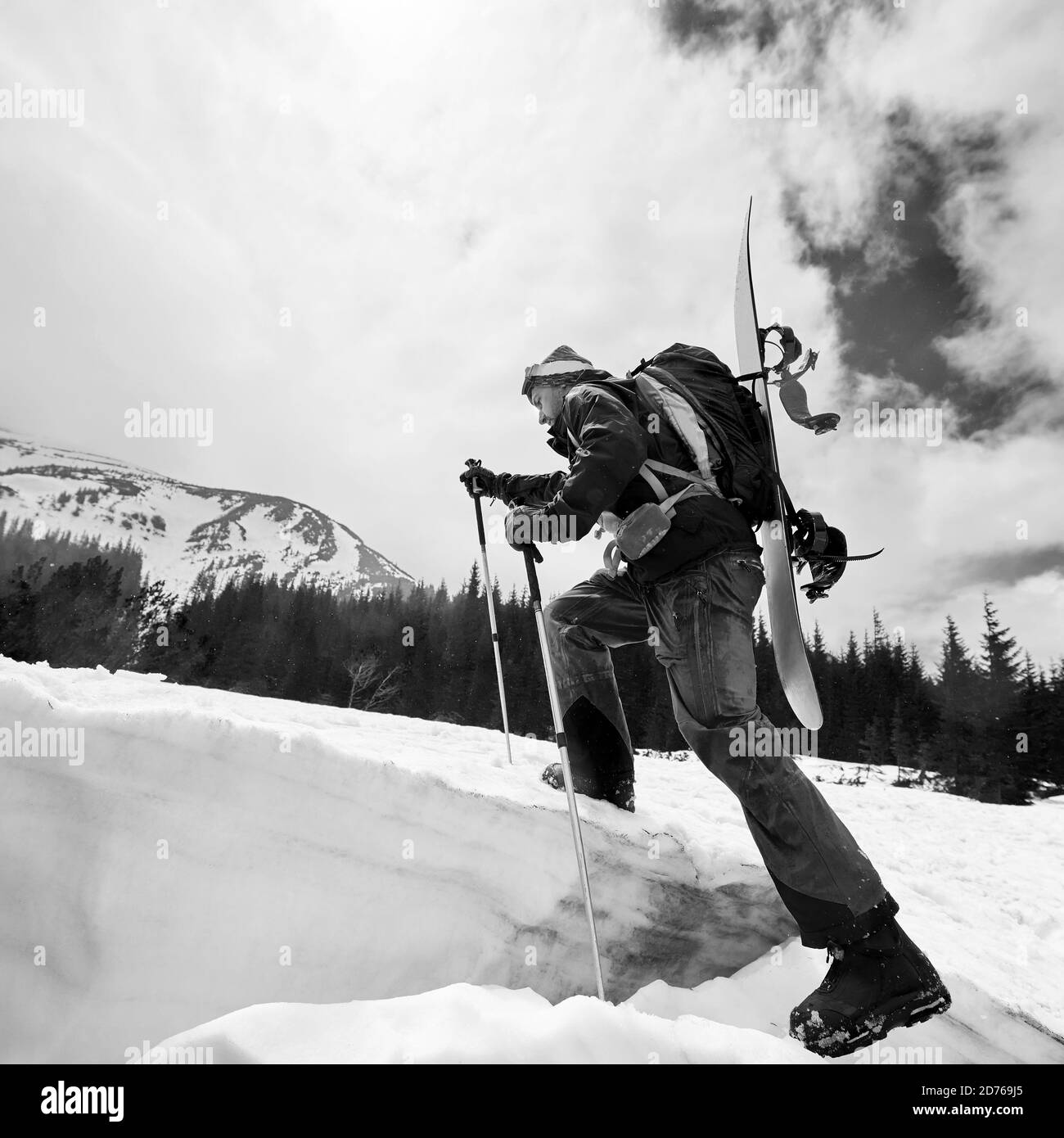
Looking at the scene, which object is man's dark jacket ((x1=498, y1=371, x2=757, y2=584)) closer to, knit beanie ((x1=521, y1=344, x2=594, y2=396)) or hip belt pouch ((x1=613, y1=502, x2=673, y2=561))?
hip belt pouch ((x1=613, y1=502, x2=673, y2=561))

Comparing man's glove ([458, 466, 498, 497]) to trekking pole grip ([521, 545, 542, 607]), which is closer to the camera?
trekking pole grip ([521, 545, 542, 607])

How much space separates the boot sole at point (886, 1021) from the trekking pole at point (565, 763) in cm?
64

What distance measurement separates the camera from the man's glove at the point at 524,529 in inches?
103

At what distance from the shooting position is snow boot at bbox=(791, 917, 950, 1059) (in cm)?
175

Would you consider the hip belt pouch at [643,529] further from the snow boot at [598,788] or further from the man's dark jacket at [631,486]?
the snow boot at [598,788]

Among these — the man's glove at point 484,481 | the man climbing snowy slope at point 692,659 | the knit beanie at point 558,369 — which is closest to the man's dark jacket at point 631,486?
the man climbing snowy slope at point 692,659

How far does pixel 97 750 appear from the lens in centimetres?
236

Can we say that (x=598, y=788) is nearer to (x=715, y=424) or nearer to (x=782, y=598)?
(x=782, y=598)

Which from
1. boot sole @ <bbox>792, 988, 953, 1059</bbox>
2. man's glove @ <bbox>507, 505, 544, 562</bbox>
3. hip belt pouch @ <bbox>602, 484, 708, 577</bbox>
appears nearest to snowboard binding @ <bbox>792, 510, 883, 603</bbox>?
hip belt pouch @ <bbox>602, 484, 708, 577</bbox>

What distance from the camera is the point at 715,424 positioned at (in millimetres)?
2650

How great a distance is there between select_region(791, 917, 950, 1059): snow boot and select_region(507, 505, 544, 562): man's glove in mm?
1801

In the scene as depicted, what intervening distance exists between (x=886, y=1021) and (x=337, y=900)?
187 centimetres

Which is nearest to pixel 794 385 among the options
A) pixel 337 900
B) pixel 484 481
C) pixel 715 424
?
pixel 715 424
